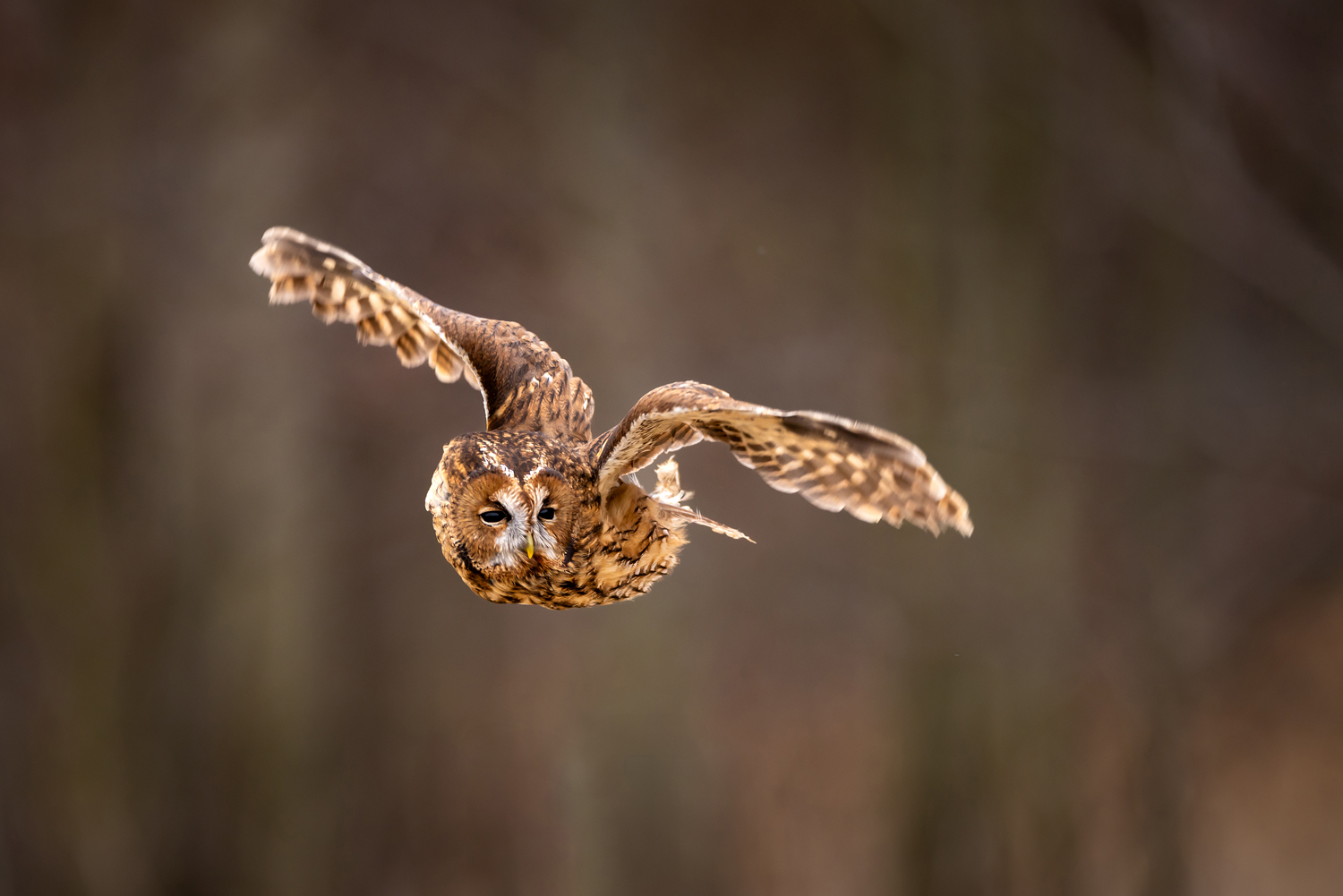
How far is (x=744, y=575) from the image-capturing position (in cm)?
246

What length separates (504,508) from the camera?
34.1 inches

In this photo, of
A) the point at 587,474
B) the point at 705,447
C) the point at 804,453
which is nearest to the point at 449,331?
the point at 587,474

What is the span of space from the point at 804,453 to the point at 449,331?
53 cm

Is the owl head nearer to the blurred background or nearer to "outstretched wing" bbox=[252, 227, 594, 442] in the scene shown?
"outstretched wing" bbox=[252, 227, 594, 442]

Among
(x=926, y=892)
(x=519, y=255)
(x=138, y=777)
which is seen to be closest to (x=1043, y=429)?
(x=926, y=892)

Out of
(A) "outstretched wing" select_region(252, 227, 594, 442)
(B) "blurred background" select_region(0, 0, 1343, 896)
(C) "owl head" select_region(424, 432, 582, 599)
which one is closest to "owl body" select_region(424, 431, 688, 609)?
(C) "owl head" select_region(424, 432, 582, 599)

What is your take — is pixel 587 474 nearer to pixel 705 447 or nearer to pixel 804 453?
pixel 804 453

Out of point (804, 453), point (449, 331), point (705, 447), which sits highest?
point (705, 447)

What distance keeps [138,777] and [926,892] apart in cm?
222

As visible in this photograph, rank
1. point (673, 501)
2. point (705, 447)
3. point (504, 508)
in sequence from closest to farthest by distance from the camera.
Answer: point (504, 508)
point (673, 501)
point (705, 447)

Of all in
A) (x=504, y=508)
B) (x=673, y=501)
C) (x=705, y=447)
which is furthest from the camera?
(x=705, y=447)

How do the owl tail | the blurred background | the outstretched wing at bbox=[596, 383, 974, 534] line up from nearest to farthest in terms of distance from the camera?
the outstretched wing at bbox=[596, 383, 974, 534] → the owl tail → the blurred background

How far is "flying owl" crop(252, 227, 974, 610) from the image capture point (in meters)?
0.80

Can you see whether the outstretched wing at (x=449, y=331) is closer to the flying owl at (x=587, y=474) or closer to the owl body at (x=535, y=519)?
the flying owl at (x=587, y=474)
